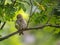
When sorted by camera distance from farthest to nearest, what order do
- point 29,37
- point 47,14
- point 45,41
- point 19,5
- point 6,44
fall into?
1. point 29,37
2. point 45,41
3. point 6,44
4. point 47,14
5. point 19,5

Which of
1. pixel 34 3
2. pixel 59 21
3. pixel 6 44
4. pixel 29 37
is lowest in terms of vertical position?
pixel 29 37

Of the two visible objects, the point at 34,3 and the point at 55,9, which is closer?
the point at 34,3

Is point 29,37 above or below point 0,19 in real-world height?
below

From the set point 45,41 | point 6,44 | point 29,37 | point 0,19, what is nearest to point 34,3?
point 0,19

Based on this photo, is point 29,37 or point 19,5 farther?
point 29,37

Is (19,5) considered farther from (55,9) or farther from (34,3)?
(55,9)

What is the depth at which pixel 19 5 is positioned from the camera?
107 inches

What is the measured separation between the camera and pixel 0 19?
2.72m

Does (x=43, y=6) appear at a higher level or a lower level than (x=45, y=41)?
higher

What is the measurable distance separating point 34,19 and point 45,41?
179 inches

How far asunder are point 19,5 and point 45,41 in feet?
15.4

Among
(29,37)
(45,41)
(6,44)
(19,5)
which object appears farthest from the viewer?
(29,37)

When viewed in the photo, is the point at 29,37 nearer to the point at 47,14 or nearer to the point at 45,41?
the point at 45,41

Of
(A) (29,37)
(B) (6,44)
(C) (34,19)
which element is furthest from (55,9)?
(A) (29,37)
